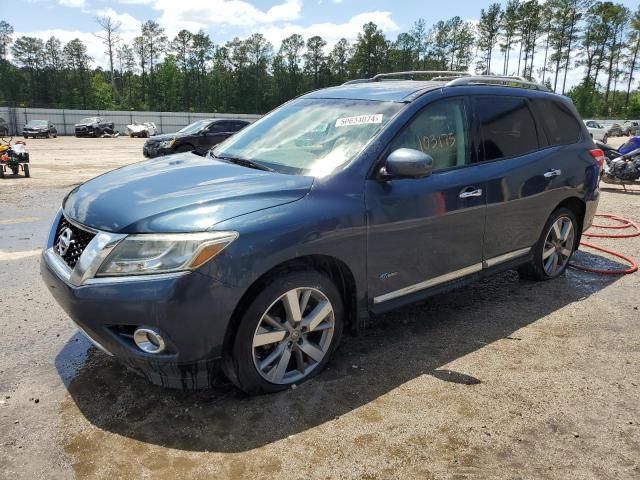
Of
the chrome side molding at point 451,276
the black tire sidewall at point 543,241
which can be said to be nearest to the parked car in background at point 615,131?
the black tire sidewall at point 543,241

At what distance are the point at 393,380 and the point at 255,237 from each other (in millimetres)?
1325

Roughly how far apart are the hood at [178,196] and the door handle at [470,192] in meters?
1.27

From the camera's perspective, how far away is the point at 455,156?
3.83 meters

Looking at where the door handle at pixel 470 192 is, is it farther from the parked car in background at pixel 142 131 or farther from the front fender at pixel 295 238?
the parked car in background at pixel 142 131

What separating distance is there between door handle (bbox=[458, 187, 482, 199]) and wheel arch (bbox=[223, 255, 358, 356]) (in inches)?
44.8

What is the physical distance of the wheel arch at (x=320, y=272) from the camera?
9.11ft

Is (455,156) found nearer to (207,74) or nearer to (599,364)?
(599,364)

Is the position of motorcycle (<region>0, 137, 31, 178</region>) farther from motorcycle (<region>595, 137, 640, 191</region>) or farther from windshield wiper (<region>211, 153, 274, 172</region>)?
motorcycle (<region>595, 137, 640, 191</region>)

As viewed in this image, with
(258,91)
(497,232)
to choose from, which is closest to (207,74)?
(258,91)

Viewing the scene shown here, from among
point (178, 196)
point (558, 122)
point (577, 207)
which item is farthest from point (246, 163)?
point (577, 207)

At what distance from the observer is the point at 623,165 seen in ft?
38.7

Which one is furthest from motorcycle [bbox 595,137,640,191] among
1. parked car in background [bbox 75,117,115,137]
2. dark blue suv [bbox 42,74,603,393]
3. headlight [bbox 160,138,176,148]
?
parked car in background [bbox 75,117,115,137]

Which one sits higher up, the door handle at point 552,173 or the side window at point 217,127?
the side window at point 217,127

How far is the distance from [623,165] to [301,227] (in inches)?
451
